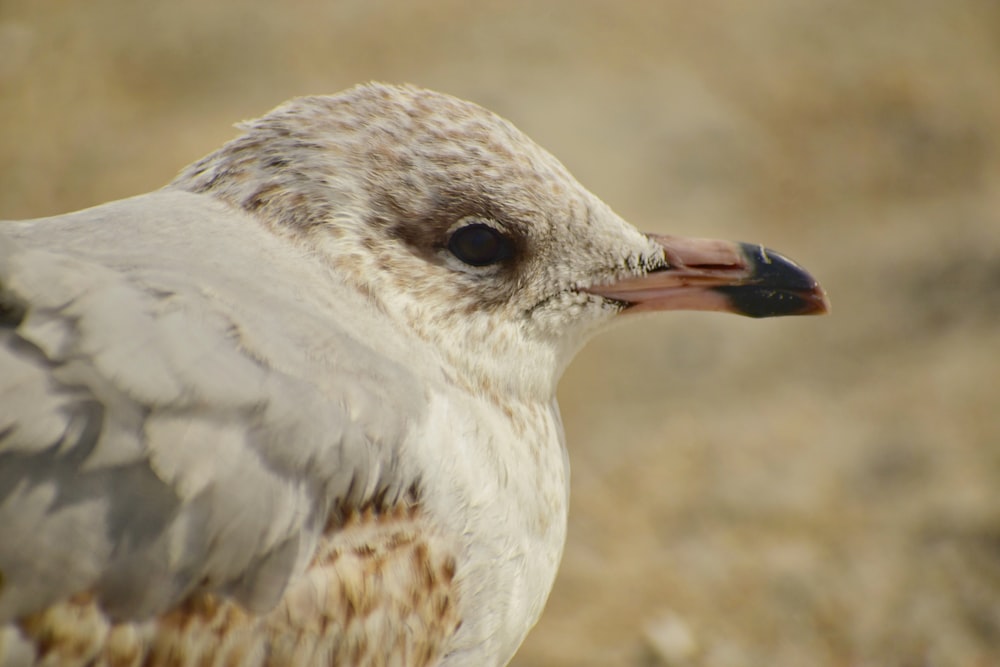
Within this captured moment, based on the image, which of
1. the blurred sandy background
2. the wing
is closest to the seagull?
the wing

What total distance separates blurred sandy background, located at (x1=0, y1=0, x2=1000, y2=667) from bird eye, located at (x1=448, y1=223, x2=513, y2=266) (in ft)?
8.04

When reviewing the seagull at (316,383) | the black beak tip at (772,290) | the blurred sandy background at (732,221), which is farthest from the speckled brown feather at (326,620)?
the blurred sandy background at (732,221)

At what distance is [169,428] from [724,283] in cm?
132

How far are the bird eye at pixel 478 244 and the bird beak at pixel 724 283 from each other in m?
0.34

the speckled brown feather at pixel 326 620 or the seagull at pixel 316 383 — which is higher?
the seagull at pixel 316 383

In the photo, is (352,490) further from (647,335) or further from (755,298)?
(647,335)

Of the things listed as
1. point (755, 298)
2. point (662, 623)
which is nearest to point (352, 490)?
point (755, 298)

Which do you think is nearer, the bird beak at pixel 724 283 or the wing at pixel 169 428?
the wing at pixel 169 428

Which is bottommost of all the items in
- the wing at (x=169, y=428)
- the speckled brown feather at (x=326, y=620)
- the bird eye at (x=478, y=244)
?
the speckled brown feather at (x=326, y=620)

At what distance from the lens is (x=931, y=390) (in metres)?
5.37

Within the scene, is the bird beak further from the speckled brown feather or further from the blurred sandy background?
the blurred sandy background

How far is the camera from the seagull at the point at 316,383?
1.57 m

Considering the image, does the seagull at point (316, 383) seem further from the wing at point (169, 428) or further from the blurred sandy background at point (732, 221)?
the blurred sandy background at point (732, 221)

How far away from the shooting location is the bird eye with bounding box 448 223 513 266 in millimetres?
2113
